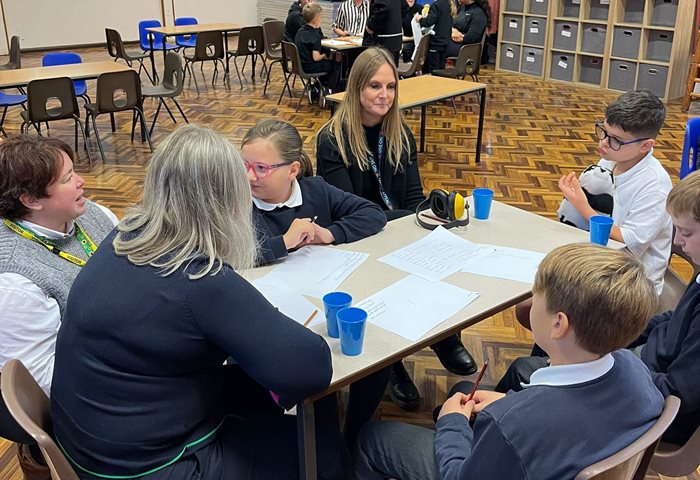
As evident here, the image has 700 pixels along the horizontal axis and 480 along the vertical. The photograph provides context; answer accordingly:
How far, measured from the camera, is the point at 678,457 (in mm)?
1604

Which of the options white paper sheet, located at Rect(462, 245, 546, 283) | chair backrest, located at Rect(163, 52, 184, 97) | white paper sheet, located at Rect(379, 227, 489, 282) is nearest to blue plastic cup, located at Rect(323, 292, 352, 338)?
white paper sheet, located at Rect(379, 227, 489, 282)

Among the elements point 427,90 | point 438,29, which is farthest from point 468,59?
point 427,90

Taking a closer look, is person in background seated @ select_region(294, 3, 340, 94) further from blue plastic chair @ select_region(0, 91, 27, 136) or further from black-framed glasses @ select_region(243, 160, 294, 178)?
black-framed glasses @ select_region(243, 160, 294, 178)

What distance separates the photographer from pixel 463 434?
150cm

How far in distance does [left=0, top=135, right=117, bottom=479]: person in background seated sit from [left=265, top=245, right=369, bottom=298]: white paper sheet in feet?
1.91

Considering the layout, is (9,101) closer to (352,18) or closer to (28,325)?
(352,18)

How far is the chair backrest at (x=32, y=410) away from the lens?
4.11ft

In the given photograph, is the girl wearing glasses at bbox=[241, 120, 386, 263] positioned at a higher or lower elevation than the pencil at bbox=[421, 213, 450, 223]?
higher

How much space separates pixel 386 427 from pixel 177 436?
0.54 metres

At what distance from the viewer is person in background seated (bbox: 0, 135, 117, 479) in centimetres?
164

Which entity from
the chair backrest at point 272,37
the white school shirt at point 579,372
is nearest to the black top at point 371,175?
the white school shirt at point 579,372

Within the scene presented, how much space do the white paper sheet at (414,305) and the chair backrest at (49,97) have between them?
4240 millimetres

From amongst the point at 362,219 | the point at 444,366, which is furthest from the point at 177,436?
the point at 444,366

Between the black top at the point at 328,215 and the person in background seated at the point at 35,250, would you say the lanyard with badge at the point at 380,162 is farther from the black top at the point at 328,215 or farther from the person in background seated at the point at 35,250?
the person in background seated at the point at 35,250
